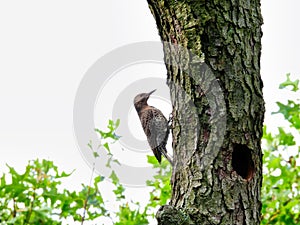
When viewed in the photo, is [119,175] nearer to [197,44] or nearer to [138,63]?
[138,63]

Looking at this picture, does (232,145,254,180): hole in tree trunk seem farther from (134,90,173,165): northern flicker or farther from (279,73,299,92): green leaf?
(134,90,173,165): northern flicker

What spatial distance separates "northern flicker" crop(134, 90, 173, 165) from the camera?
16.5 feet

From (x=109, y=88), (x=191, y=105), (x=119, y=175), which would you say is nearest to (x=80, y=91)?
(x=109, y=88)

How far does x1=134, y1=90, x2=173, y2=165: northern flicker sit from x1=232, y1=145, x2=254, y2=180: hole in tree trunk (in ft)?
5.61

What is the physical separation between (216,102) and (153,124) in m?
2.24

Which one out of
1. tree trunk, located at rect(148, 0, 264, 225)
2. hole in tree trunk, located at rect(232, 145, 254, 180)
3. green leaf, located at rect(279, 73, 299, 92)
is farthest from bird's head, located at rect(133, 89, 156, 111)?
hole in tree trunk, located at rect(232, 145, 254, 180)

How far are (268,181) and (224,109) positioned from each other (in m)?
1.43

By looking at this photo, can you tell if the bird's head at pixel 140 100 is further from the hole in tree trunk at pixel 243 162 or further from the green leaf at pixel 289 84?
the hole in tree trunk at pixel 243 162

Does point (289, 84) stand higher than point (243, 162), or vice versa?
point (289, 84)

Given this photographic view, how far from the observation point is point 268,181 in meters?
4.41

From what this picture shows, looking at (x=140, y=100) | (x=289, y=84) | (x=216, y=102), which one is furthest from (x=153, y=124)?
(x=216, y=102)

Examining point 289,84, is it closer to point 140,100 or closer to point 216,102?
point 216,102

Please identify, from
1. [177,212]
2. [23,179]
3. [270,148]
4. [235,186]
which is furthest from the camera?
[270,148]

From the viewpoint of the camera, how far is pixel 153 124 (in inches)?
213
